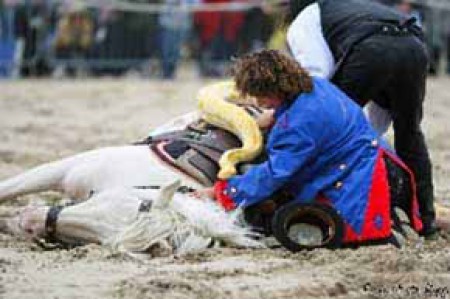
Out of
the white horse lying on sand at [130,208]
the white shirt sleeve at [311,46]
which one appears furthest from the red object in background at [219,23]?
the white horse lying on sand at [130,208]

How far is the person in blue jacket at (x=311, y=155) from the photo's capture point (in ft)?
16.1

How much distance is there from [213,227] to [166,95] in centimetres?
901

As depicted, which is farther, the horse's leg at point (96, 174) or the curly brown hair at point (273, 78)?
the horse's leg at point (96, 174)

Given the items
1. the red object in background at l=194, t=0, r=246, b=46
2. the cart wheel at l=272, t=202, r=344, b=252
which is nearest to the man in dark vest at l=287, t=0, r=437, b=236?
the cart wheel at l=272, t=202, r=344, b=252

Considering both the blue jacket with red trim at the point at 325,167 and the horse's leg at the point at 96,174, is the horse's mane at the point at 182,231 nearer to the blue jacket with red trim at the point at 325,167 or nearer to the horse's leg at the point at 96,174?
the blue jacket with red trim at the point at 325,167

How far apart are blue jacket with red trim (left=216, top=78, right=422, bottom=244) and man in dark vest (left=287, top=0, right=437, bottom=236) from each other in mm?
355

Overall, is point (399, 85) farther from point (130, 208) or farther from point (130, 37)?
point (130, 37)

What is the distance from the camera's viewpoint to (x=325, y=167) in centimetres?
500

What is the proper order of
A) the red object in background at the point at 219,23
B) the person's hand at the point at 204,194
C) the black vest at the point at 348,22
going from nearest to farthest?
the person's hand at the point at 204,194, the black vest at the point at 348,22, the red object in background at the point at 219,23

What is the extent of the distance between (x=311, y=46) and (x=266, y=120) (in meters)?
0.43

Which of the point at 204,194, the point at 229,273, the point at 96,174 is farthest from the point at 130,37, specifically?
the point at 229,273

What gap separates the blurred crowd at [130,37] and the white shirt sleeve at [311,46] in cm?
1087

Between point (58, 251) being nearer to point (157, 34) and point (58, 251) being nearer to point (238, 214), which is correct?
point (238, 214)

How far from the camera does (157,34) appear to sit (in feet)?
56.5
